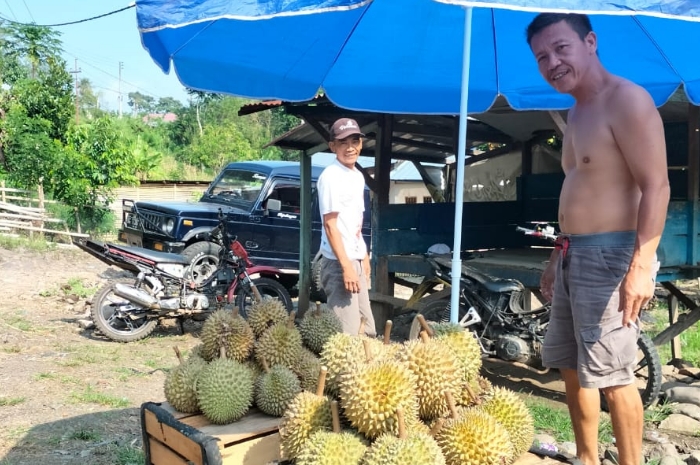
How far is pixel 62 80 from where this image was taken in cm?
1588

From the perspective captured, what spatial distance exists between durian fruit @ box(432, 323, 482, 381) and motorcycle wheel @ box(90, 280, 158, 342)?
4.91 metres

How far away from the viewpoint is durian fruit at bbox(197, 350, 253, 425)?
2.39 metres

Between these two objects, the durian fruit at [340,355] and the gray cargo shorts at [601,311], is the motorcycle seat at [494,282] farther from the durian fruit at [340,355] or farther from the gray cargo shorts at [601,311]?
the durian fruit at [340,355]

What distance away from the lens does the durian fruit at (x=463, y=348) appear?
7.45 feet

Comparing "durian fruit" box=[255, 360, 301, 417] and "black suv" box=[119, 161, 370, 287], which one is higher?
"black suv" box=[119, 161, 370, 287]

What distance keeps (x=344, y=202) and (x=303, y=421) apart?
194 cm

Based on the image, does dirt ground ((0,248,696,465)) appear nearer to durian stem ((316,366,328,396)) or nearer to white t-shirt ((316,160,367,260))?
white t-shirt ((316,160,367,260))

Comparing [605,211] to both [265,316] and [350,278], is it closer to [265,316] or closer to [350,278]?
[265,316]

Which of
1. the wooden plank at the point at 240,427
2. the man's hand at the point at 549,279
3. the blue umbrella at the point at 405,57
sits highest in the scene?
the blue umbrella at the point at 405,57

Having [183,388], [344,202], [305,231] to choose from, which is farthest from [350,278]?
[305,231]

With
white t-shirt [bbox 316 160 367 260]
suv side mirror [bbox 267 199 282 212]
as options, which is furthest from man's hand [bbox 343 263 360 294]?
suv side mirror [bbox 267 199 282 212]

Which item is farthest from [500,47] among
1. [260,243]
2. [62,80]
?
[62,80]

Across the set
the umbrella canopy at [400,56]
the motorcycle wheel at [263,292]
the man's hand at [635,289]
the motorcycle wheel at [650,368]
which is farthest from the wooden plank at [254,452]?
the motorcycle wheel at [263,292]

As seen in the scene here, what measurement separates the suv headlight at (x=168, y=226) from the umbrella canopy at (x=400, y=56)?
16.1ft
